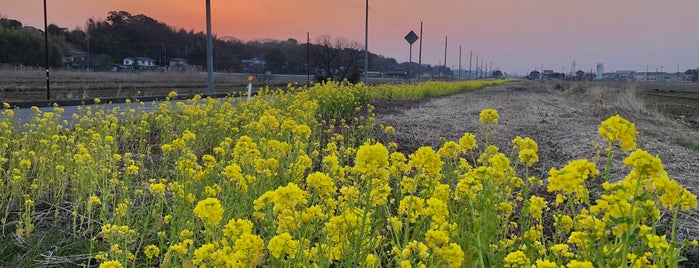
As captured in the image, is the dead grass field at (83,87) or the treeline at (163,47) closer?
the dead grass field at (83,87)

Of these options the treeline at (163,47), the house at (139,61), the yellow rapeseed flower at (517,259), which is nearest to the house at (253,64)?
the treeline at (163,47)

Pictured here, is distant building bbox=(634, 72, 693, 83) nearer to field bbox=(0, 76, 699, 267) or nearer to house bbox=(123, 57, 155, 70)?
house bbox=(123, 57, 155, 70)

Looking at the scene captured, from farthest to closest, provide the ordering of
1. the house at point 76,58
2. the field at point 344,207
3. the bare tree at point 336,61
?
the house at point 76,58 → the bare tree at point 336,61 → the field at point 344,207

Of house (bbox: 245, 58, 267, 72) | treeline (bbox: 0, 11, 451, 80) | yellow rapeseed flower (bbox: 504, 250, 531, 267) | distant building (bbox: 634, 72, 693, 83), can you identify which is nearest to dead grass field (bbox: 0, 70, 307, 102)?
yellow rapeseed flower (bbox: 504, 250, 531, 267)

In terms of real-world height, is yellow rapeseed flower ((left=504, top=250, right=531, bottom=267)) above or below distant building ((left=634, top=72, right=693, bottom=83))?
below

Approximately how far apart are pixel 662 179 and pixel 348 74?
127 feet

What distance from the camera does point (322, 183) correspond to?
2.04 metres

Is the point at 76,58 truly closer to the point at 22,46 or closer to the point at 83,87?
the point at 22,46

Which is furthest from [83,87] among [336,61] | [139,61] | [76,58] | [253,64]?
[139,61]

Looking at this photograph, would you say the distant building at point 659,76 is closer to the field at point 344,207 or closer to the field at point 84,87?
the field at point 84,87

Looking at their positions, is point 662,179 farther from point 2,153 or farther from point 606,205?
point 2,153

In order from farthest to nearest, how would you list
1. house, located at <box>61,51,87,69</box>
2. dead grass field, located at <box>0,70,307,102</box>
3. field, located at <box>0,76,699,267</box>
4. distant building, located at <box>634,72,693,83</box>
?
1. distant building, located at <box>634,72,693,83</box>
2. house, located at <box>61,51,87,69</box>
3. dead grass field, located at <box>0,70,307,102</box>
4. field, located at <box>0,76,699,267</box>

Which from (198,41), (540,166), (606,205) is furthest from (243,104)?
(198,41)

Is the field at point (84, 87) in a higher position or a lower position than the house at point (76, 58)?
lower
